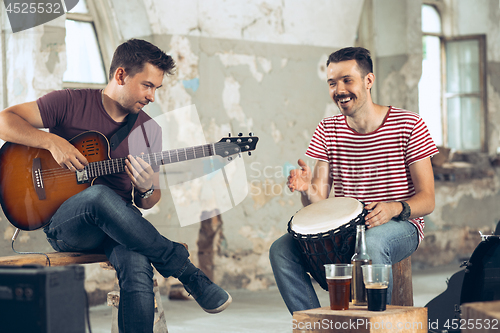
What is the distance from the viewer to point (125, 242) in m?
2.01

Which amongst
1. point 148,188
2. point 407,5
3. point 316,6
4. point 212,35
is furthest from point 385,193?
point 407,5

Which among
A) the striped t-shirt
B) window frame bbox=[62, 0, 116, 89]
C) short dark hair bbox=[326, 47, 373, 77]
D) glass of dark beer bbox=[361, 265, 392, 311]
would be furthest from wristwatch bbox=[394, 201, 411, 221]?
window frame bbox=[62, 0, 116, 89]

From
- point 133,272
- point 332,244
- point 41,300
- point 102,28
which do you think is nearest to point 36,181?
point 133,272

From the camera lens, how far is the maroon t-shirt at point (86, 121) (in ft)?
7.53

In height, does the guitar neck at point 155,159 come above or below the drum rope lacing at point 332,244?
above

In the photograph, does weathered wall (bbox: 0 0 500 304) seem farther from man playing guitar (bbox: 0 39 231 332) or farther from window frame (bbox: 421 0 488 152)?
window frame (bbox: 421 0 488 152)

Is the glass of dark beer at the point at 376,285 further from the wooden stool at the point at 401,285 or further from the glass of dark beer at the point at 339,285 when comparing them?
the wooden stool at the point at 401,285

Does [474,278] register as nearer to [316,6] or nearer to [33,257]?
[33,257]

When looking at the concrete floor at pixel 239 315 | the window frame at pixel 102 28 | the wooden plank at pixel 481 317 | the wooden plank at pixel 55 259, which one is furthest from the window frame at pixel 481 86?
the wooden plank at pixel 481 317

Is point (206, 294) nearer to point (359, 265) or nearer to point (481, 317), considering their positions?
point (359, 265)

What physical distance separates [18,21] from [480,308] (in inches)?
122

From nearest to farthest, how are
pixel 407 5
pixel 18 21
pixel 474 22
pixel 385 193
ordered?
1. pixel 385 193
2. pixel 18 21
3. pixel 407 5
4. pixel 474 22

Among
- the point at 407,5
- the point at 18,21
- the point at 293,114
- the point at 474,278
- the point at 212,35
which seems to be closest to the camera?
the point at 474,278

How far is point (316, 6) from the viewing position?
4.23 meters
